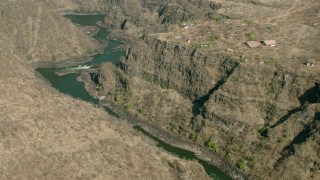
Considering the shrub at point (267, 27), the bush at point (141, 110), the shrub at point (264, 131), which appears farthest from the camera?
the shrub at point (267, 27)

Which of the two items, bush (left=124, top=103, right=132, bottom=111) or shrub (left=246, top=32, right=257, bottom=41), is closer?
bush (left=124, top=103, right=132, bottom=111)

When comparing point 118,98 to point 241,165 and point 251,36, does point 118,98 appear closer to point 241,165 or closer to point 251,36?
point 241,165

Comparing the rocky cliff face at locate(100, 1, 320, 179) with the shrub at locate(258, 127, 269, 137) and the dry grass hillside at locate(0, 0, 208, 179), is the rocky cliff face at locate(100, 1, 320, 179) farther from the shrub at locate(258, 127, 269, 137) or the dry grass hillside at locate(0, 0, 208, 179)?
the dry grass hillside at locate(0, 0, 208, 179)

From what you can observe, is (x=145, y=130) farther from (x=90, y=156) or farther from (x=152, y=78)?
(x=90, y=156)

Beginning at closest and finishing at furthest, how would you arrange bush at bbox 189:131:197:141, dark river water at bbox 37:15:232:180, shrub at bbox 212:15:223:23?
dark river water at bbox 37:15:232:180, bush at bbox 189:131:197:141, shrub at bbox 212:15:223:23

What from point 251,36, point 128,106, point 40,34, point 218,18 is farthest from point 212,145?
point 40,34

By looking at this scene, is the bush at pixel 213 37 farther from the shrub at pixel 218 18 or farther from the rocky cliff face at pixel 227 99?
the shrub at pixel 218 18

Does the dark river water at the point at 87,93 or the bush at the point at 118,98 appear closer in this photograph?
the dark river water at the point at 87,93

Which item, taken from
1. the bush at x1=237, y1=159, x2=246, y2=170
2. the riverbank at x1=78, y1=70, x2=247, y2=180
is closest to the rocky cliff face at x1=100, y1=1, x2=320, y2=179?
the bush at x1=237, y1=159, x2=246, y2=170

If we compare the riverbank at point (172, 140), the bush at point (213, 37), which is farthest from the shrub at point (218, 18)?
the riverbank at point (172, 140)
